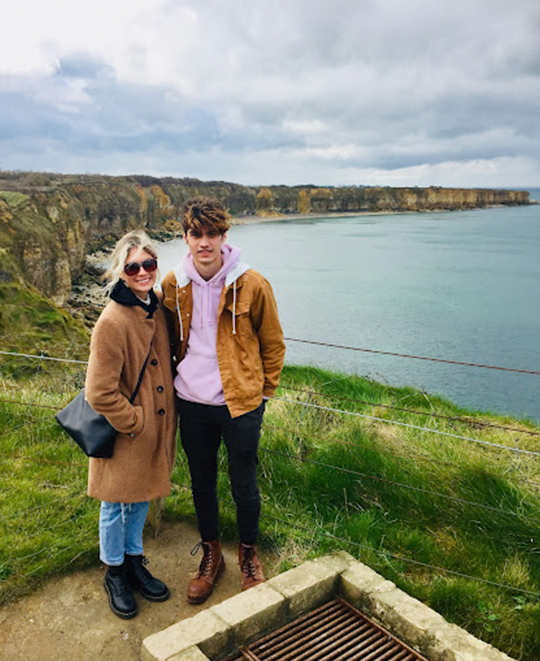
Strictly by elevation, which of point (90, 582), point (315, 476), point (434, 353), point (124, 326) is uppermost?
point (124, 326)

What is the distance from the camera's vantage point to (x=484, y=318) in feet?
60.3

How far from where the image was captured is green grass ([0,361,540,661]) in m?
2.96

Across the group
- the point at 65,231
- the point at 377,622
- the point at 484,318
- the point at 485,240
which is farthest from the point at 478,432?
Answer: the point at 485,240

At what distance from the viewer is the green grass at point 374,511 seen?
9.70 feet

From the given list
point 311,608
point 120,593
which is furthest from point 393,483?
point 120,593

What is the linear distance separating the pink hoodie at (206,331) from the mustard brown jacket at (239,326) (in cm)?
4

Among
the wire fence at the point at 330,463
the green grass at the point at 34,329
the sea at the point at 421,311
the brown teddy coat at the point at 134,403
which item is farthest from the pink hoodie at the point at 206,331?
the green grass at the point at 34,329

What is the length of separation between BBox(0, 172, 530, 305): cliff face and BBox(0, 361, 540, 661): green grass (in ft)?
6.58

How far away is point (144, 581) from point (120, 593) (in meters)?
0.14

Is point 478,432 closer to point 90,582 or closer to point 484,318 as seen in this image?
point 90,582

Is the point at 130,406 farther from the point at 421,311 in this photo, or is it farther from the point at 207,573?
the point at 421,311

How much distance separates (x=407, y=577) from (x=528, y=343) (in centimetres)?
1374

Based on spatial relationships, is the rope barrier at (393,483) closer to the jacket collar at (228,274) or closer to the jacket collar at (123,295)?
the jacket collar at (228,274)

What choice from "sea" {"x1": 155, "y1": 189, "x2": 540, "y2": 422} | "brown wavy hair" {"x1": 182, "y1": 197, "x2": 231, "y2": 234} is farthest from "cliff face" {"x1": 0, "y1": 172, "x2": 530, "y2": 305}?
"sea" {"x1": 155, "y1": 189, "x2": 540, "y2": 422}
